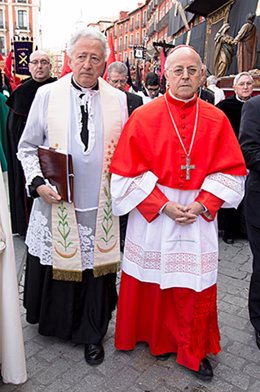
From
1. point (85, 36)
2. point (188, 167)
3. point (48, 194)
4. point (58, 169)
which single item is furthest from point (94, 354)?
point (85, 36)

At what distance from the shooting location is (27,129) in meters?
2.39

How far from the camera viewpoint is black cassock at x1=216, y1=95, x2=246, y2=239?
15.3ft

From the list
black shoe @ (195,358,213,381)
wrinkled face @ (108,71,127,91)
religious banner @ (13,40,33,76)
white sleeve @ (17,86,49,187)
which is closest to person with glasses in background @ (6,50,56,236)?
wrinkled face @ (108,71,127,91)

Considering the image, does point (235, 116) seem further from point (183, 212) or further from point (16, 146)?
point (183, 212)

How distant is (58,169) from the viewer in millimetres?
2262

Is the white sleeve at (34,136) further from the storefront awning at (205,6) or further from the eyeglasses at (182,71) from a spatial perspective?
the storefront awning at (205,6)

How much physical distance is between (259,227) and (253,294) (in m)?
0.52

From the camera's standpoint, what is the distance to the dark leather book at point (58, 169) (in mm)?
2215

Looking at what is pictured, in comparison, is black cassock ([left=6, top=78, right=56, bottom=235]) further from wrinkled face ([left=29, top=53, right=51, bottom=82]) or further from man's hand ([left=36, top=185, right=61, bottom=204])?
man's hand ([left=36, top=185, right=61, bottom=204])

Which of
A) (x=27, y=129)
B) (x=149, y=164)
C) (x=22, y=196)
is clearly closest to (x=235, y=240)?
(x=22, y=196)

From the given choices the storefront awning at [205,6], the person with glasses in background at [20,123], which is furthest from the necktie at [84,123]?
the storefront awning at [205,6]

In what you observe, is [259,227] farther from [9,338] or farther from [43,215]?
[9,338]

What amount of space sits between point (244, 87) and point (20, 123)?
2619 millimetres

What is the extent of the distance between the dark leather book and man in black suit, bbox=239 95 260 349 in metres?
1.17
